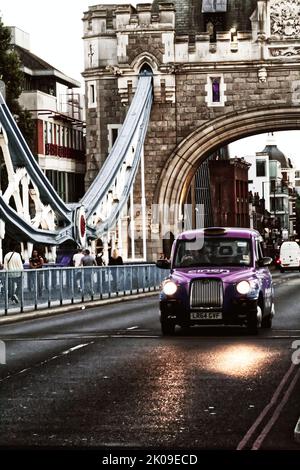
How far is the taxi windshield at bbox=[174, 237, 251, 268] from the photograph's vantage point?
2228 centimetres

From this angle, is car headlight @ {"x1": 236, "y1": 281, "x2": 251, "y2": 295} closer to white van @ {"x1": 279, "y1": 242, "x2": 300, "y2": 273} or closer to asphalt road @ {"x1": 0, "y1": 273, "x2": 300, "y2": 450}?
asphalt road @ {"x1": 0, "y1": 273, "x2": 300, "y2": 450}

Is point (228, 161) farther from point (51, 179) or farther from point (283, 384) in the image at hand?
point (283, 384)

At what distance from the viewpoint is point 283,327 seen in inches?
914

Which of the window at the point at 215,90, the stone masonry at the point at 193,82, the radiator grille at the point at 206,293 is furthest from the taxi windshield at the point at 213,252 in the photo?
the window at the point at 215,90

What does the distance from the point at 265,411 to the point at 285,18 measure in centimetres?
5122

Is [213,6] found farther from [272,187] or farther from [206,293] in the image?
[272,187]

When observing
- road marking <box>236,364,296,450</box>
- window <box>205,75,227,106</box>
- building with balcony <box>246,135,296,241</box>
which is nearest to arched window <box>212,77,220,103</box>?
window <box>205,75,227,106</box>

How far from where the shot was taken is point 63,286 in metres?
33.6

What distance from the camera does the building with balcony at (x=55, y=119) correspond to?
228 feet

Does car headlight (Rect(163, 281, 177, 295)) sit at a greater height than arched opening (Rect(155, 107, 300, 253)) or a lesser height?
lesser

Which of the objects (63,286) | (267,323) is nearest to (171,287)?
(267,323)

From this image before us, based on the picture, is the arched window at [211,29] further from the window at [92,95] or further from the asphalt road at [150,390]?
the asphalt road at [150,390]

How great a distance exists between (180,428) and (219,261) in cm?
1132

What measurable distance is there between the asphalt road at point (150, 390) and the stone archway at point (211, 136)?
38.1 m
